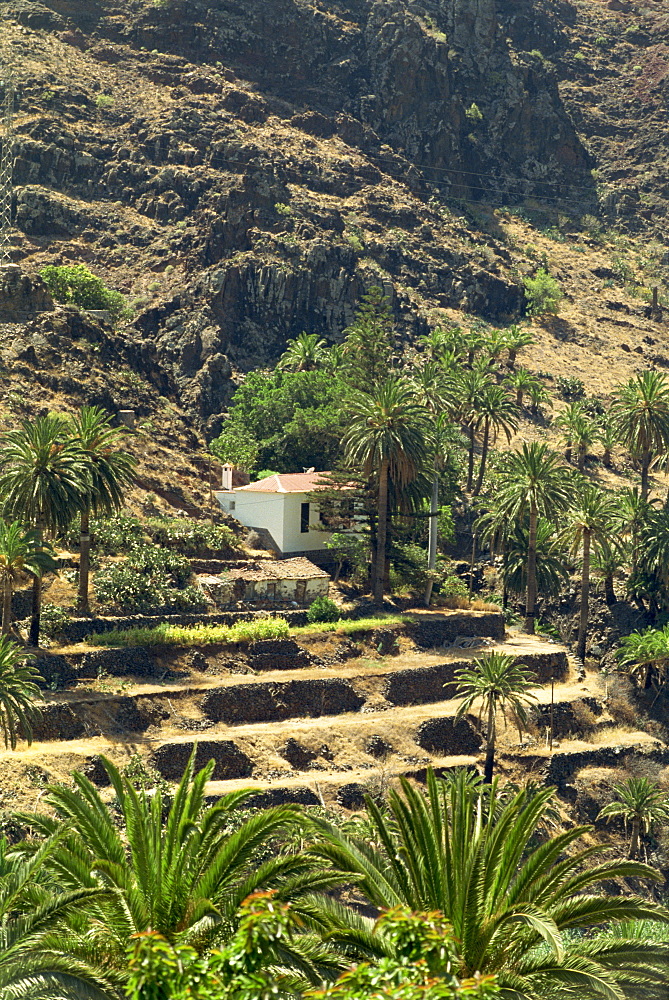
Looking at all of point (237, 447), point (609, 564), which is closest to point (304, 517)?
point (237, 447)

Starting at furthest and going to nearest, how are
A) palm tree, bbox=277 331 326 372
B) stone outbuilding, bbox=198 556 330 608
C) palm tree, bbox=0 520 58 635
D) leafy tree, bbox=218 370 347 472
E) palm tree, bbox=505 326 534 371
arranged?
palm tree, bbox=505 326 534 371, palm tree, bbox=277 331 326 372, leafy tree, bbox=218 370 347 472, stone outbuilding, bbox=198 556 330 608, palm tree, bbox=0 520 58 635

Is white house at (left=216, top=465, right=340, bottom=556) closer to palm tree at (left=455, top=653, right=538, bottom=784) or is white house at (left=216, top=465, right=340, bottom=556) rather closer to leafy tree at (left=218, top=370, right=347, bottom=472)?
leafy tree at (left=218, top=370, right=347, bottom=472)

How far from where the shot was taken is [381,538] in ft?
221

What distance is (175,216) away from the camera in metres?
108

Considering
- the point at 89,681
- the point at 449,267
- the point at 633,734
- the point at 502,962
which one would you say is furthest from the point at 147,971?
the point at 449,267

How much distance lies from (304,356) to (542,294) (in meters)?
33.9

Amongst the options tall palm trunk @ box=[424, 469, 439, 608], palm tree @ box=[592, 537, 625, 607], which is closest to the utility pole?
tall palm trunk @ box=[424, 469, 439, 608]

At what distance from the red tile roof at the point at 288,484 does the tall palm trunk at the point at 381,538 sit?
3808mm

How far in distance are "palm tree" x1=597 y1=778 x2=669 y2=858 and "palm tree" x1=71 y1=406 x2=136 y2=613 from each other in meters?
25.6

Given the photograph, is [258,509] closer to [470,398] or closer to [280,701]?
[470,398]

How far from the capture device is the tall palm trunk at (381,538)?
67000mm

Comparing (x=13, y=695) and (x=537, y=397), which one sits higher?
(x=537, y=397)

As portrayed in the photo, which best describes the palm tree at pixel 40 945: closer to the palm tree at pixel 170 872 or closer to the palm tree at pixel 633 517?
the palm tree at pixel 170 872

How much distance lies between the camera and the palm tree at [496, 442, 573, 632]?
68250 mm
